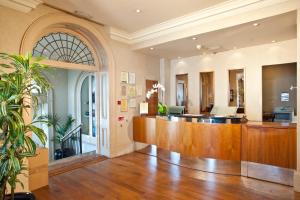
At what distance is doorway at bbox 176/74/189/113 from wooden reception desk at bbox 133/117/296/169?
7.89ft

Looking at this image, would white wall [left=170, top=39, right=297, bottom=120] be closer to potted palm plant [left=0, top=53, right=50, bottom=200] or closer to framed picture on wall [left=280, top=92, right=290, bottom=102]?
framed picture on wall [left=280, top=92, right=290, bottom=102]

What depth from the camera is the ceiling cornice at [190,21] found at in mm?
3432

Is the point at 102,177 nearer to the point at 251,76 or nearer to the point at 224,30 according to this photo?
the point at 224,30

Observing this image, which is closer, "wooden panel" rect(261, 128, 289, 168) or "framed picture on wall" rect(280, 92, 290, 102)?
"wooden panel" rect(261, 128, 289, 168)

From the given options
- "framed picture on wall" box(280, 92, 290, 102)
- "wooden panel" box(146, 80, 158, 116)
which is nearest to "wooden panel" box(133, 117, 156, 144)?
"wooden panel" box(146, 80, 158, 116)

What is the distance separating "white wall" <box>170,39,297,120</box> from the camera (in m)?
5.04

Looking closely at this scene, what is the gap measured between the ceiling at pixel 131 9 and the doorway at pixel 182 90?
9.35 ft

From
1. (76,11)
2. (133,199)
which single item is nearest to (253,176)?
(133,199)

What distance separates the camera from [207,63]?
6.33 metres

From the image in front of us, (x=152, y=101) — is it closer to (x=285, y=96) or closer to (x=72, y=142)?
(x=72, y=142)

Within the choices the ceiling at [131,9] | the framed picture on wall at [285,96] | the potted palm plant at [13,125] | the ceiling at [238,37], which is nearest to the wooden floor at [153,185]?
the potted palm plant at [13,125]

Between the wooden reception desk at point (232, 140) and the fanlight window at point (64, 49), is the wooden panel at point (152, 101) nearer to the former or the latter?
the wooden reception desk at point (232, 140)

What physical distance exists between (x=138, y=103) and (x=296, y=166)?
393cm

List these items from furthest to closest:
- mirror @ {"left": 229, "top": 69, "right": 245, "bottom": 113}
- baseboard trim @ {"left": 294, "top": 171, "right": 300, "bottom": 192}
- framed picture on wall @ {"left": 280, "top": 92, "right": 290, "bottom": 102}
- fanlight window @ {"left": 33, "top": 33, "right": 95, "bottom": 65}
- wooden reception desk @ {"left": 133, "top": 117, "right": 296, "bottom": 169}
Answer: framed picture on wall @ {"left": 280, "top": 92, "right": 290, "bottom": 102}
mirror @ {"left": 229, "top": 69, "right": 245, "bottom": 113}
fanlight window @ {"left": 33, "top": 33, "right": 95, "bottom": 65}
wooden reception desk @ {"left": 133, "top": 117, "right": 296, "bottom": 169}
baseboard trim @ {"left": 294, "top": 171, "right": 300, "bottom": 192}
